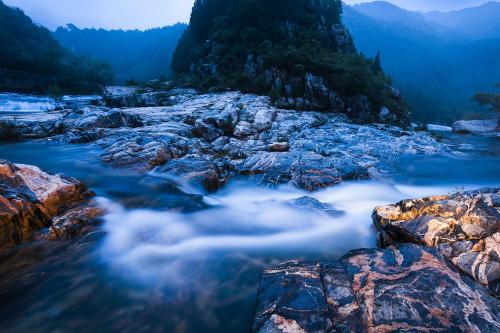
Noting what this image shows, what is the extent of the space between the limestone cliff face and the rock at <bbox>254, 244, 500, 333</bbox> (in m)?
21.7

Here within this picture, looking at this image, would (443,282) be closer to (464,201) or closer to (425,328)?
(425,328)

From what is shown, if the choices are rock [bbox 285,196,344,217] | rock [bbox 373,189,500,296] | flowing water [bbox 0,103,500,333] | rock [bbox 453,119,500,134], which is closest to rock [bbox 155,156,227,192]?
flowing water [bbox 0,103,500,333]

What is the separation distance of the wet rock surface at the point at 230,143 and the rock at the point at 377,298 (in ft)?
14.7

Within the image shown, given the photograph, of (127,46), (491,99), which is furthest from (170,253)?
(127,46)

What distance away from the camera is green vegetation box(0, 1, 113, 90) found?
1829 inches

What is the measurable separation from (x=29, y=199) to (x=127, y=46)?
175 meters

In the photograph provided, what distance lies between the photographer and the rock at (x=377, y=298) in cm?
239

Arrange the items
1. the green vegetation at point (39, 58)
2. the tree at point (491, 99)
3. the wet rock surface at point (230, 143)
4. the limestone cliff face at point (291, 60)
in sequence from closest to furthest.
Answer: the wet rock surface at point (230, 143) < the limestone cliff face at point (291, 60) < the tree at point (491, 99) < the green vegetation at point (39, 58)

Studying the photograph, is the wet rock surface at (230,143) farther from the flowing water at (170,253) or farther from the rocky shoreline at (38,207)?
the rocky shoreline at (38,207)

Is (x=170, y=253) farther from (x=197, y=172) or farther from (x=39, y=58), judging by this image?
(x=39, y=58)

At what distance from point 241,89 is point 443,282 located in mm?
26437

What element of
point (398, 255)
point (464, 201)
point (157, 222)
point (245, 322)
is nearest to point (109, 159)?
point (157, 222)

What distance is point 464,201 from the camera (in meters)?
3.89

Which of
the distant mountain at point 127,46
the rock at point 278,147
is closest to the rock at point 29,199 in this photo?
the rock at point 278,147
